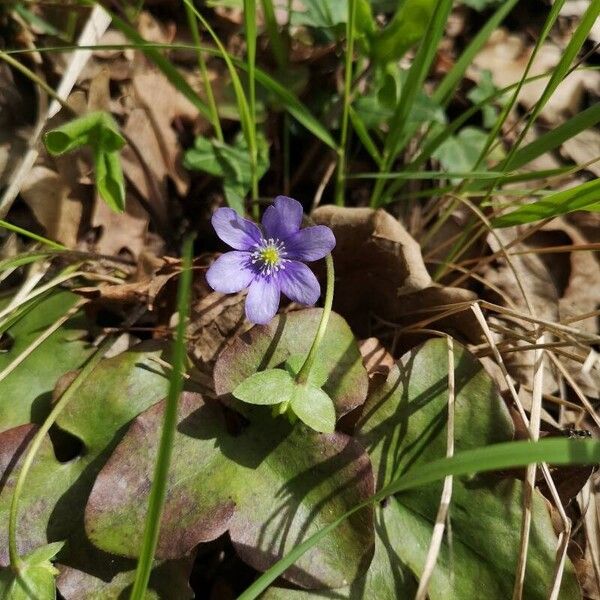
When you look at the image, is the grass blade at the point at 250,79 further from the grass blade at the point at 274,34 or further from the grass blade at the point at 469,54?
the grass blade at the point at 469,54

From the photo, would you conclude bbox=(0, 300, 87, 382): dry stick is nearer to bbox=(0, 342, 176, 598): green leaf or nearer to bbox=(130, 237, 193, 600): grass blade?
bbox=(0, 342, 176, 598): green leaf

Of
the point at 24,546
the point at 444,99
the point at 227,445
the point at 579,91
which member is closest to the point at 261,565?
the point at 227,445

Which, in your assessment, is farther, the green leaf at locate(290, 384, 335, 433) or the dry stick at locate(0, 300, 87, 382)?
the dry stick at locate(0, 300, 87, 382)

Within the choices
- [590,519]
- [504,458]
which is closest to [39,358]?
[504,458]

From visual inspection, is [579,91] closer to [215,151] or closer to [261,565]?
[215,151]

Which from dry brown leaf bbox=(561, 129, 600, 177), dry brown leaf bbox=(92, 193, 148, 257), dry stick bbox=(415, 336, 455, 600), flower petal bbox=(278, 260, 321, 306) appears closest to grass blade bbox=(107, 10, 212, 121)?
dry brown leaf bbox=(92, 193, 148, 257)

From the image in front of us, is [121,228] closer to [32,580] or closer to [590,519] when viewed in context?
[32,580]
